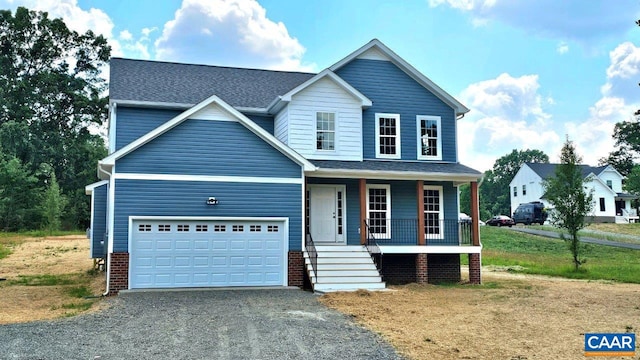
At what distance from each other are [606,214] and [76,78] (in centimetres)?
5369

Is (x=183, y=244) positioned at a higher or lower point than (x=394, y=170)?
lower

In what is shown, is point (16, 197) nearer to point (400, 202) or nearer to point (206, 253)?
point (206, 253)

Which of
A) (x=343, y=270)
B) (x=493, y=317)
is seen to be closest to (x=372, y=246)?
(x=343, y=270)

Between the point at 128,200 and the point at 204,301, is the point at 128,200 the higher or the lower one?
the higher one

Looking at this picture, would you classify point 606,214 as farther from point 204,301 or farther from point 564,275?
point 204,301

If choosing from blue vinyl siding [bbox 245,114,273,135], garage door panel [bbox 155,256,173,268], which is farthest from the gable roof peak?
garage door panel [bbox 155,256,173,268]

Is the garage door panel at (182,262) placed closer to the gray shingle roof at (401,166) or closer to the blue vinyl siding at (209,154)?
the blue vinyl siding at (209,154)

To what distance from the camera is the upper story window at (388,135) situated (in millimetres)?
19156

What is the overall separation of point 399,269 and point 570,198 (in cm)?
856

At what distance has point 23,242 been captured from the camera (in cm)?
3362

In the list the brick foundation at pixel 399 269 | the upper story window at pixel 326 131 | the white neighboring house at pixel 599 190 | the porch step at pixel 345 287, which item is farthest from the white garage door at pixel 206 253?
the white neighboring house at pixel 599 190

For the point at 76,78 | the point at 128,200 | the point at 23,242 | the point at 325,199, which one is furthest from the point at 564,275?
the point at 76,78

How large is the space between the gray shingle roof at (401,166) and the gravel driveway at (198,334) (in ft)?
19.3

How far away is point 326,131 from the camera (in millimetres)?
18312
